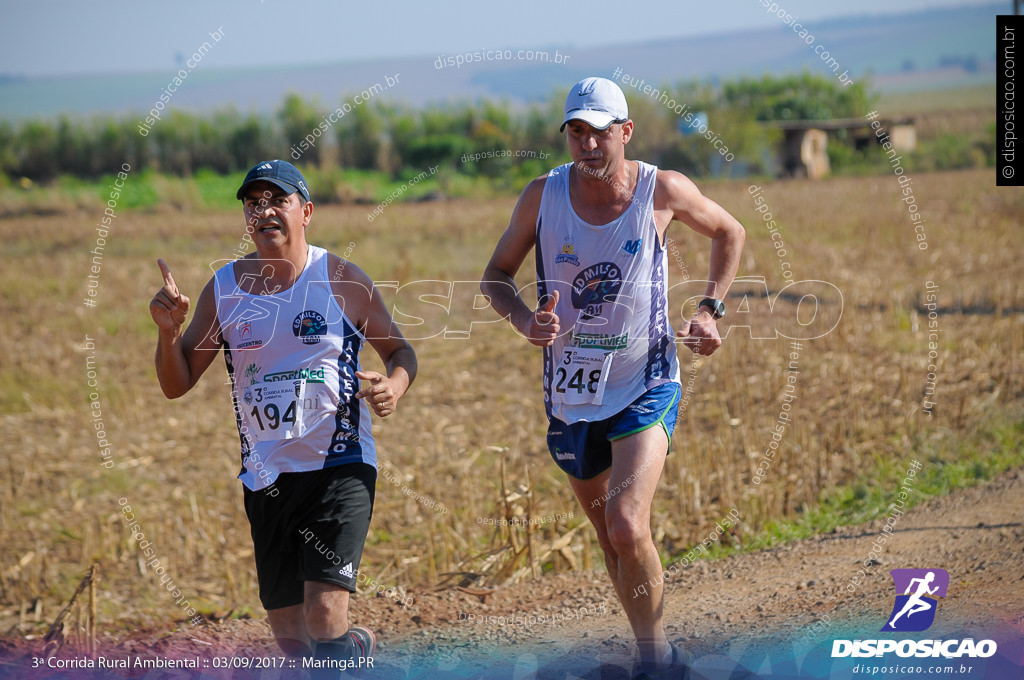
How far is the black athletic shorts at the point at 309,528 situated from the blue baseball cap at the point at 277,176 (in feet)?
3.90

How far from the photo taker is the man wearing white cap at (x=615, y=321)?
3.99m

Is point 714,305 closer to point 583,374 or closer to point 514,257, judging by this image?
point 583,374

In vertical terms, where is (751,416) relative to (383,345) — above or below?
below

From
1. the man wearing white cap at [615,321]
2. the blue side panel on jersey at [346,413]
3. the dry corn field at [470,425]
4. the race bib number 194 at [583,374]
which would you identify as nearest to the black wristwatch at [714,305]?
the man wearing white cap at [615,321]

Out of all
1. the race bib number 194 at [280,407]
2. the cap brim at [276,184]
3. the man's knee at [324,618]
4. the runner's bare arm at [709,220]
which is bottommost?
the man's knee at [324,618]

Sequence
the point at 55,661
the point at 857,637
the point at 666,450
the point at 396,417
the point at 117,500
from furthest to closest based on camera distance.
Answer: the point at 396,417
the point at 117,500
the point at 55,661
the point at 857,637
the point at 666,450

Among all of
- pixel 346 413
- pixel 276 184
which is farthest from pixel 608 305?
pixel 276 184

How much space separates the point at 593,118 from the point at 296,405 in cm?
172

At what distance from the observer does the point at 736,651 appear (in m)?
4.54

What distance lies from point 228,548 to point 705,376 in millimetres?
5097

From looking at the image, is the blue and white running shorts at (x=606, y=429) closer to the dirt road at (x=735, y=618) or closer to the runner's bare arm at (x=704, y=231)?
the runner's bare arm at (x=704, y=231)

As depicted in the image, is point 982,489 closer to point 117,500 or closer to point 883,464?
point 883,464

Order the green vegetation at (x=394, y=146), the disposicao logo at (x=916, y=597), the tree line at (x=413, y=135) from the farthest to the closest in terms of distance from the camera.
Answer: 1. the green vegetation at (x=394, y=146)
2. the tree line at (x=413, y=135)
3. the disposicao logo at (x=916, y=597)

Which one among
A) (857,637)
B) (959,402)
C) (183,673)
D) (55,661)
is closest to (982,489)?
(959,402)
